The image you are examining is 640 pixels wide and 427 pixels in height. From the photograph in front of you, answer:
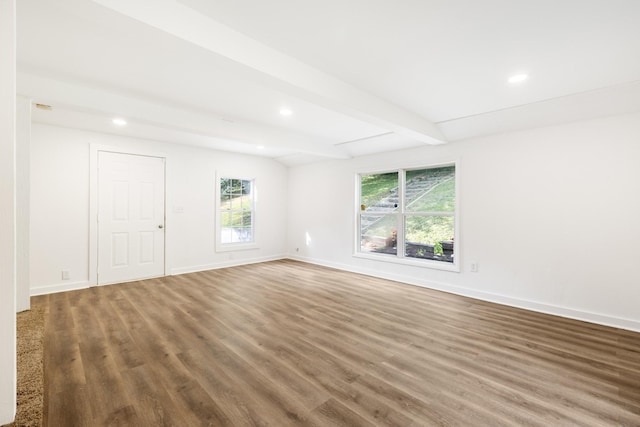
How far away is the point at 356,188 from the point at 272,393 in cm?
A: 436

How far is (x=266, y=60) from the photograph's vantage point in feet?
7.19

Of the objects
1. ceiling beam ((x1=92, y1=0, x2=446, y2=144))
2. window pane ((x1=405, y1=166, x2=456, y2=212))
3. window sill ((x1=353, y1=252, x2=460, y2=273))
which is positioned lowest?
window sill ((x1=353, y1=252, x2=460, y2=273))

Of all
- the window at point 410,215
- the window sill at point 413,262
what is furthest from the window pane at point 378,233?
the window sill at point 413,262

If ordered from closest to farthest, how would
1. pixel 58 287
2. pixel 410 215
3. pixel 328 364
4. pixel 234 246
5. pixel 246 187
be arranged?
1. pixel 328 364
2. pixel 58 287
3. pixel 410 215
4. pixel 234 246
5. pixel 246 187

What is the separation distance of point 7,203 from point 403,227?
4.80 metres

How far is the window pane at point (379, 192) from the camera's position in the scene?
17.6ft

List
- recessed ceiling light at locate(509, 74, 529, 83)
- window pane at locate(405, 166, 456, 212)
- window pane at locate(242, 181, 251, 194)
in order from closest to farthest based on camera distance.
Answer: recessed ceiling light at locate(509, 74, 529, 83) < window pane at locate(405, 166, 456, 212) < window pane at locate(242, 181, 251, 194)

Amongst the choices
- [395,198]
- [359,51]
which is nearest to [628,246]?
[395,198]

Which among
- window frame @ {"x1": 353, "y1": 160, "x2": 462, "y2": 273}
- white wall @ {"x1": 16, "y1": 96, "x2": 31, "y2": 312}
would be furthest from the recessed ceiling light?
white wall @ {"x1": 16, "y1": 96, "x2": 31, "y2": 312}

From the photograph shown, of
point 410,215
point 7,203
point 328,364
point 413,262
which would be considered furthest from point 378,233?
point 7,203

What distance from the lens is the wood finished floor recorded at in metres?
1.76

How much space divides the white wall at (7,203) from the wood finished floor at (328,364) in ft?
2.09

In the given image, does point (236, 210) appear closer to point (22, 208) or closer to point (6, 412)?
point (22, 208)

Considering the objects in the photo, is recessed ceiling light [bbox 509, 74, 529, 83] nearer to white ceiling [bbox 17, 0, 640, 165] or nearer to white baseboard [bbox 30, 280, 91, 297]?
white ceiling [bbox 17, 0, 640, 165]
